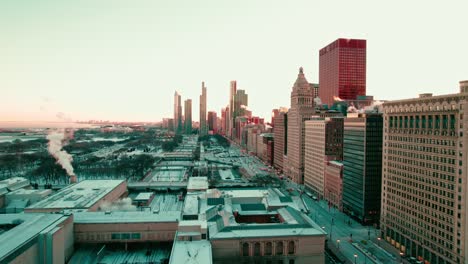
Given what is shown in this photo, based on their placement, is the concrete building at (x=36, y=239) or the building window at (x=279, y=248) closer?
the concrete building at (x=36, y=239)

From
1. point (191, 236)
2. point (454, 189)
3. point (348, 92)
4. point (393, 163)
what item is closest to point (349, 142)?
point (393, 163)

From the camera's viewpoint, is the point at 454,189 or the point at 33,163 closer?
the point at 454,189

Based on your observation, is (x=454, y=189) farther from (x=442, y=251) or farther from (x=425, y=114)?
(x=425, y=114)

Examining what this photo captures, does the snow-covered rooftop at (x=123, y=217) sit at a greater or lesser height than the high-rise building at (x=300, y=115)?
lesser

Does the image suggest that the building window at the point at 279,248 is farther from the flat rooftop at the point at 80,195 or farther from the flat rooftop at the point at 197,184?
the flat rooftop at the point at 197,184

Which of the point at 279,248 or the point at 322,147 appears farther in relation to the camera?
the point at 322,147

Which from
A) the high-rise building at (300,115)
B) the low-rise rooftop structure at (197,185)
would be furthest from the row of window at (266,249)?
the high-rise building at (300,115)

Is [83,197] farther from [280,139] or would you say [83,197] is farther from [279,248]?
[280,139]

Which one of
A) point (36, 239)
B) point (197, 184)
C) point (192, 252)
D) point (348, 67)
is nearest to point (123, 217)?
point (36, 239)
